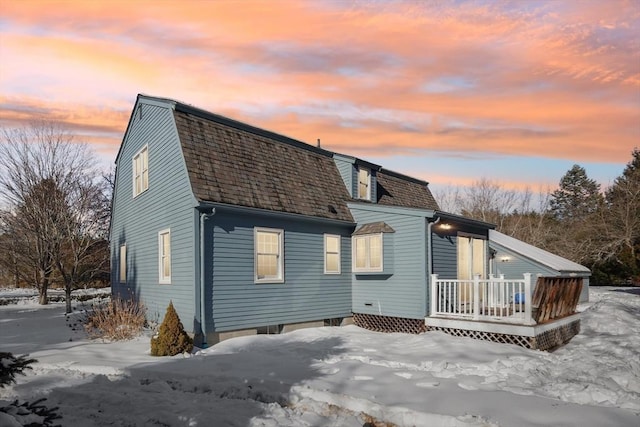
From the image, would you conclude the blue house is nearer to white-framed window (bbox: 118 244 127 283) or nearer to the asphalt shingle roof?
white-framed window (bbox: 118 244 127 283)

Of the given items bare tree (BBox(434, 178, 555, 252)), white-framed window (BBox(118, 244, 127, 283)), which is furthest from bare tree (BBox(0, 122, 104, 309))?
bare tree (BBox(434, 178, 555, 252))

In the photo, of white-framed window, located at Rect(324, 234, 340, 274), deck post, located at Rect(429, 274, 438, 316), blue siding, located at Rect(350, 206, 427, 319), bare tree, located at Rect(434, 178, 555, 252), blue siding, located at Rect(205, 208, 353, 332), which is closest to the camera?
blue siding, located at Rect(205, 208, 353, 332)

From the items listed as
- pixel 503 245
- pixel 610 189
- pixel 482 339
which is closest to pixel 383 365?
pixel 482 339

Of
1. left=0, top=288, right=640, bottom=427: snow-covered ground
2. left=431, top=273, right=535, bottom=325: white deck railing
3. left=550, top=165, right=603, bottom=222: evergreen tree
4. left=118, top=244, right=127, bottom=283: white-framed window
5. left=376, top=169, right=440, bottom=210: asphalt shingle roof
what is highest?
left=550, top=165, right=603, bottom=222: evergreen tree

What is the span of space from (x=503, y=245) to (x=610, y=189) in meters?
34.6

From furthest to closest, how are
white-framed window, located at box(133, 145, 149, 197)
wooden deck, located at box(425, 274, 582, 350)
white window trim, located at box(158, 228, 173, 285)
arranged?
1. white-framed window, located at box(133, 145, 149, 197)
2. white window trim, located at box(158, 228, 173, 285)
3. wooden deck, located at box(425, 274, 582, 350)

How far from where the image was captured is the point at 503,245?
20.6m

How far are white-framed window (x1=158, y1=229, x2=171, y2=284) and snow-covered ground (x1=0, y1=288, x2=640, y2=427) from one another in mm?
1937

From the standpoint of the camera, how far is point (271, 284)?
1318 cm

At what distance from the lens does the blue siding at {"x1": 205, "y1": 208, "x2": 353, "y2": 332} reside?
11945 mm

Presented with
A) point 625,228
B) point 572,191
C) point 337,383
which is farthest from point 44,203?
point 572,191

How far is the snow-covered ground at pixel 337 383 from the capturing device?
20.2 ft

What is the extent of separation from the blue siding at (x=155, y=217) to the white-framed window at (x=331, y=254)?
15.6 ft

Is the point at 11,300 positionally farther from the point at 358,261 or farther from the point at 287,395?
the point at 287,395
